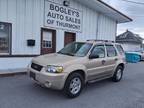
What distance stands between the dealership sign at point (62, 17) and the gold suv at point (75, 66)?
3.92m

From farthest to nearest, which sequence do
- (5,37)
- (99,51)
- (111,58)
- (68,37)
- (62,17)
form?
(68,37)
(62,17)
(5,37)
(111,58)
(99,51)

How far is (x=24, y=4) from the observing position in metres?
9.27

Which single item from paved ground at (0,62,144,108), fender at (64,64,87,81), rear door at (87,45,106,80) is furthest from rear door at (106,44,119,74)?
fender at (64,64,87,81)

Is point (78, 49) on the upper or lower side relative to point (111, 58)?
upper

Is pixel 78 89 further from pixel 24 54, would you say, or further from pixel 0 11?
pixel 0 11

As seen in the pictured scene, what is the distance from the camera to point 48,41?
10.9 m

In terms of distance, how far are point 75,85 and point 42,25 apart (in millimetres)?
5392

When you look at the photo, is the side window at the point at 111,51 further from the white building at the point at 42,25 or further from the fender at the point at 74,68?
the white building at the point at 42,25

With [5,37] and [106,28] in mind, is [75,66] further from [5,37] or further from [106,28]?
A: [106,28]

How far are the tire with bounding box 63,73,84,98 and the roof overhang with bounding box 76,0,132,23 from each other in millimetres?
7414

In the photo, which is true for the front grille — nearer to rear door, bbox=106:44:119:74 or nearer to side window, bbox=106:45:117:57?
rear door, bbox=106:44:119:74

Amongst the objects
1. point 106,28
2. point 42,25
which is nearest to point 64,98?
point 42,25

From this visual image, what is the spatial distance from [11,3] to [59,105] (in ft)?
19.5

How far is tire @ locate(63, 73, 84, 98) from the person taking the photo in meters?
5.44
